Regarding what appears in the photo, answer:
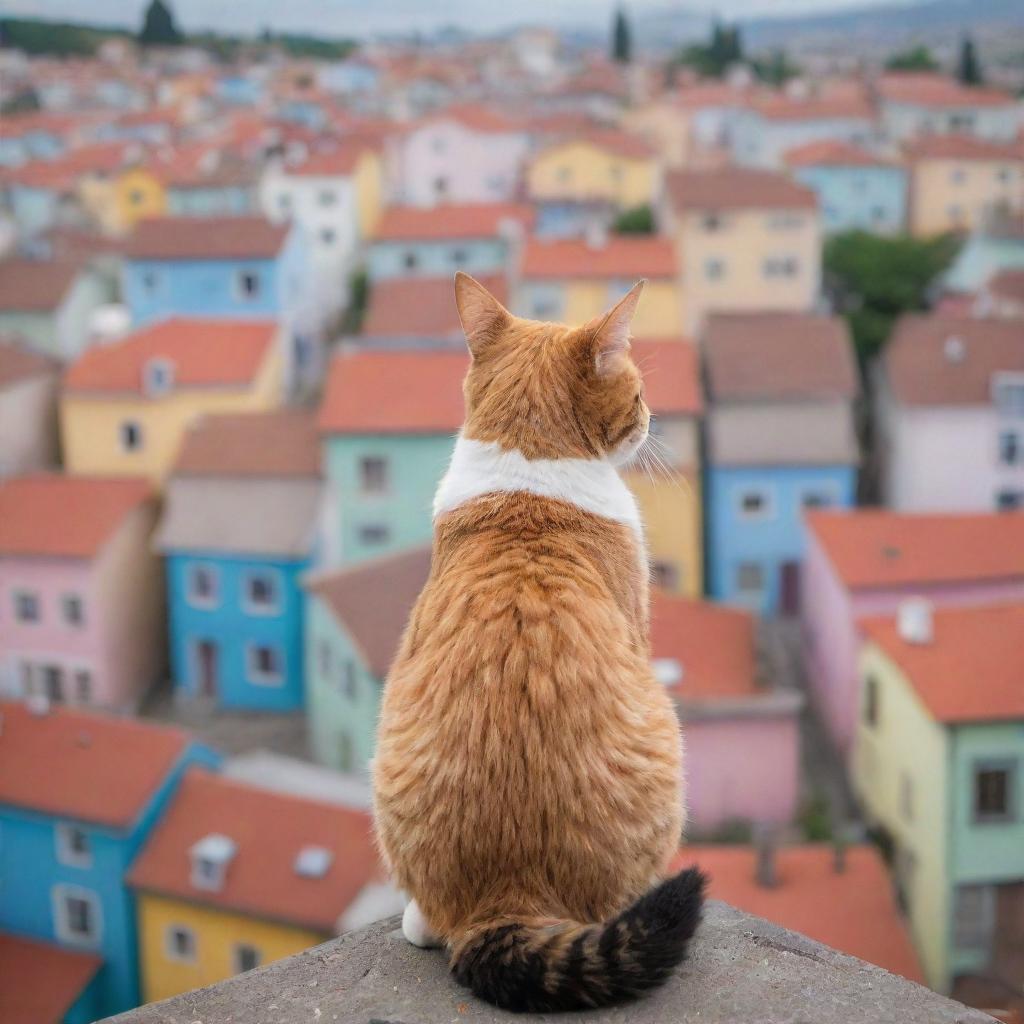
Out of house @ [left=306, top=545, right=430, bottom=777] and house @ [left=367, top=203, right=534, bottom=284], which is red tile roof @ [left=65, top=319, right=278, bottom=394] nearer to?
house @ [left=306, top=545, right=430, bottom=777]

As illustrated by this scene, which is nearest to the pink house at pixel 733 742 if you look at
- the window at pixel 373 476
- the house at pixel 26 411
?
the window at pixel 373 476

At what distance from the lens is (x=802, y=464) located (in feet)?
93.5

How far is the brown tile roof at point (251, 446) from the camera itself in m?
26.5

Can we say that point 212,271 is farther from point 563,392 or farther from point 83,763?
point 563,392

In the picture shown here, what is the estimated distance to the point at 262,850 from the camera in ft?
59.5

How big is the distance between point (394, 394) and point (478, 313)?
2278 centimetres

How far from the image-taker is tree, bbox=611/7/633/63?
315 ft

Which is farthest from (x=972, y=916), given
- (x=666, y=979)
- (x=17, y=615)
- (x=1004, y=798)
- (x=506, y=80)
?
(x=506, y=80)

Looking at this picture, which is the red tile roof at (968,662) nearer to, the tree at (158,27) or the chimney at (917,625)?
the chimney at (917,625)

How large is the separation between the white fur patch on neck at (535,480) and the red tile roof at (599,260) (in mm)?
31521

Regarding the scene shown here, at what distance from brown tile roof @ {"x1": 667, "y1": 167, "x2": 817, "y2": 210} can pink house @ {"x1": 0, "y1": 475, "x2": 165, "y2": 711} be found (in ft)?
68.9

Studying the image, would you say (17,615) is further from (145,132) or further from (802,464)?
(145,132)

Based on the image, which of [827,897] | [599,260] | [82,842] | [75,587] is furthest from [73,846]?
[599,260]

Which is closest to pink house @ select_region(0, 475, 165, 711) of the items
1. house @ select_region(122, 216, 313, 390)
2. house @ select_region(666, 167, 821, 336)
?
house @ select_region(122, 216, 313, 390)
